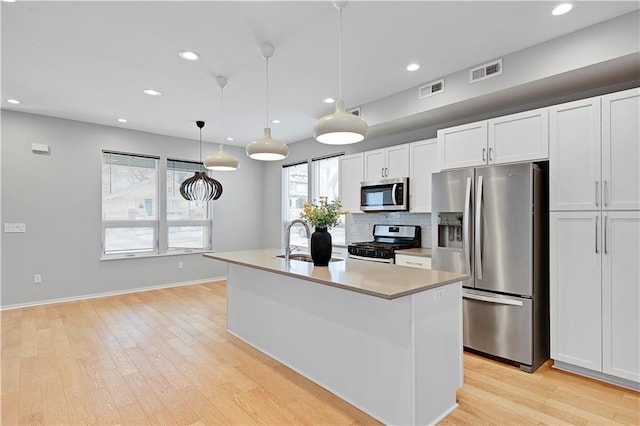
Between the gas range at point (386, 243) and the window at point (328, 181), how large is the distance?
1005 mm

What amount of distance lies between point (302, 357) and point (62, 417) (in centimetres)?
164

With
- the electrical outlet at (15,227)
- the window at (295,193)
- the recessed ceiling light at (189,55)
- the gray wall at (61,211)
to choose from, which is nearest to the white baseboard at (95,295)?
the gray wall at (61,211)

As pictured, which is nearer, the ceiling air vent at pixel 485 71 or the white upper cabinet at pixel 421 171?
the ceiling air vent at pixel 485 71

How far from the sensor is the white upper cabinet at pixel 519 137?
9.36ft

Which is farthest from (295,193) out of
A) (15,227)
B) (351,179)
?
(15,227)

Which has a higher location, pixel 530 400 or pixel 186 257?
pixel 186 257

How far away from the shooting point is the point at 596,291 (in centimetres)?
258

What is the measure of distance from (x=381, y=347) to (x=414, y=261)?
1.79 m

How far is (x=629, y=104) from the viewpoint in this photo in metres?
2.43

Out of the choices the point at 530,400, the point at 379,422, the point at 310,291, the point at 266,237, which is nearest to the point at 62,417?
the point at 310,291

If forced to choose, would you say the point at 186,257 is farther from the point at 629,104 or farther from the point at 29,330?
the point at 629,104

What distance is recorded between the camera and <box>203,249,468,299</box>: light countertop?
1899 millimetres

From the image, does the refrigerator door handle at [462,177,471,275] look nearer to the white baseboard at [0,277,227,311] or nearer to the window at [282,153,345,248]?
the window at [282,153,345,248]

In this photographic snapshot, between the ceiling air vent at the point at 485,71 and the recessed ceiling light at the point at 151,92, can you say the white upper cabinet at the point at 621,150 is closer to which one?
the ceiling air vent at the point at 485,71
